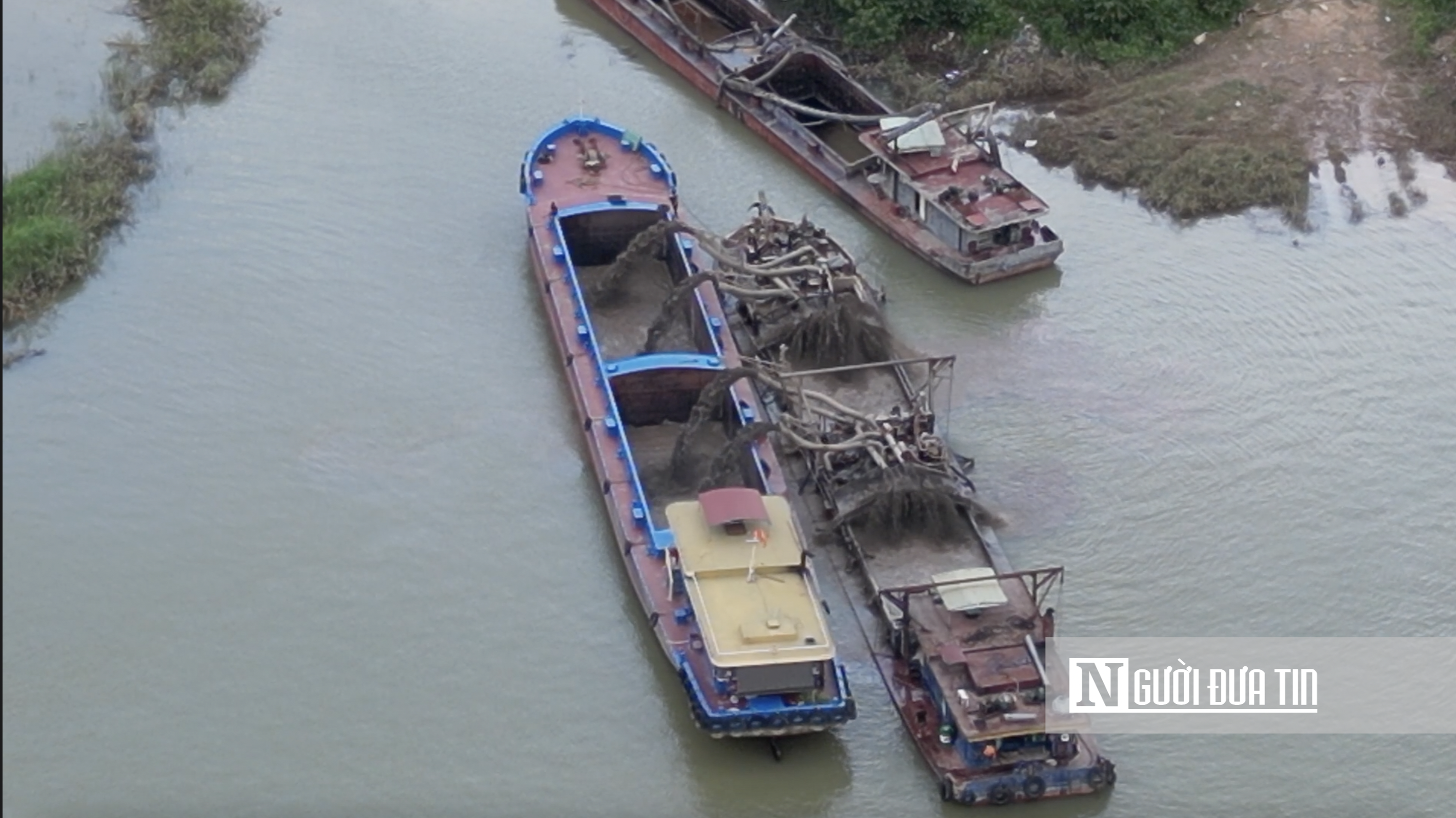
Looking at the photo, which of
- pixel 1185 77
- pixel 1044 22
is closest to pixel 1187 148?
pixel 1185 77

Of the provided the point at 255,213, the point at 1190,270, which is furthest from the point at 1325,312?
the point at 255,213

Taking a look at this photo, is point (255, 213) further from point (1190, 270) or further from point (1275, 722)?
point (1275, 722)

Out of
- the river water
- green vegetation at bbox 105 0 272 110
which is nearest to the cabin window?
the river water

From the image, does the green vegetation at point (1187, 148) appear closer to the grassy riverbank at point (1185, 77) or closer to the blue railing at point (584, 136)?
the grassy riverbank at point (1185, 77)

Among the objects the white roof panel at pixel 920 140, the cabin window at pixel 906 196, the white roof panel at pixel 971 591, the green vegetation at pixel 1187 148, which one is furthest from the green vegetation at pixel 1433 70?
the white roof panel at pixel 971 591

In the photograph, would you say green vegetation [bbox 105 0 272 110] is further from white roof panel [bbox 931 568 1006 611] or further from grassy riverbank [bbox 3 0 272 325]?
white roof panel [bbox 931 568 1006 611]

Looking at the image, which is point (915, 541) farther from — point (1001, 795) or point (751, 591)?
point (1001, 795)
